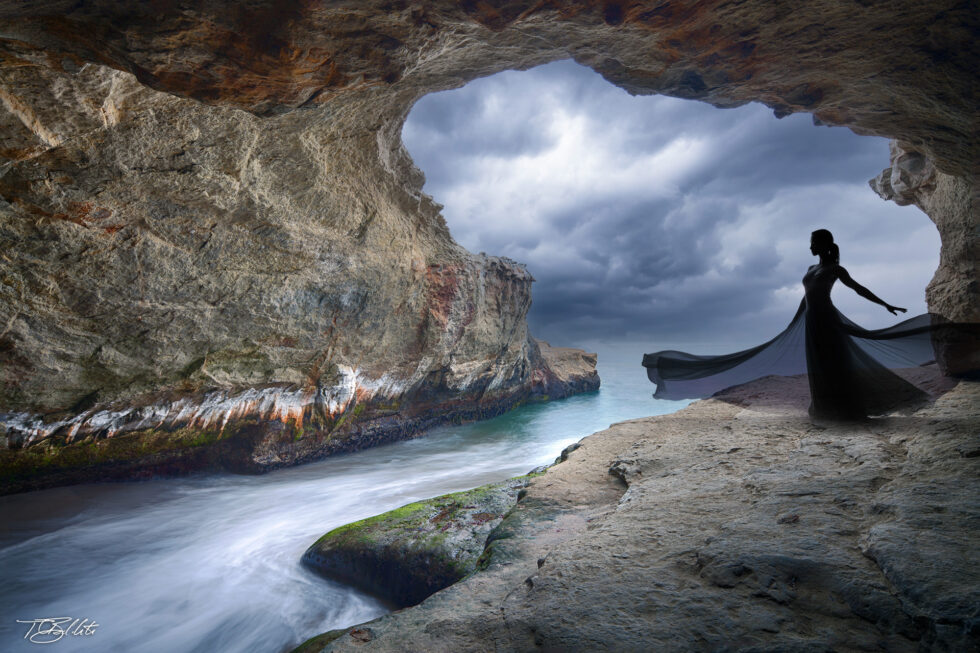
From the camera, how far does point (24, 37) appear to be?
10.9 feet

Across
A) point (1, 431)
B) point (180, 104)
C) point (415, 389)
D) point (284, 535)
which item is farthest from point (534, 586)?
point (415, 389)

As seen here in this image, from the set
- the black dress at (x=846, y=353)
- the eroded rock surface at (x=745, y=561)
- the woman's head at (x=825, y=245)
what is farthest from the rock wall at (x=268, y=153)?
the eroded rock surface at (x=745, y=561)

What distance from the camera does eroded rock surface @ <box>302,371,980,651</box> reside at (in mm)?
1515

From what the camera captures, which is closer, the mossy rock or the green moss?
the green moss

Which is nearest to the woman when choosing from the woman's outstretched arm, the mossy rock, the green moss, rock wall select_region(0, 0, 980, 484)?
the woman's outstretched arm

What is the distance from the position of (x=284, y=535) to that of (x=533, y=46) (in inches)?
314

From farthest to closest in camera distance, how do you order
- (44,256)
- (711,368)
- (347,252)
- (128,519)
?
(347,252)
(128,519)
(711,368)
(44,256)

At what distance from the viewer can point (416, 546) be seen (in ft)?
13.6

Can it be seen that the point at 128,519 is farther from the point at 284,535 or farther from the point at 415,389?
the point at 415,389

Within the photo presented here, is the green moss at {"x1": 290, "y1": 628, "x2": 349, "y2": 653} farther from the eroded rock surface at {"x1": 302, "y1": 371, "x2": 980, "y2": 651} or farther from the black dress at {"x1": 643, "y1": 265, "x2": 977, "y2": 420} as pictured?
the black dress at {"x1": 643, "y1": 265, "x2": 977, "y2": 420}

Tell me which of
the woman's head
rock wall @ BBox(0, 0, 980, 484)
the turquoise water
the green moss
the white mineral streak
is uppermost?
rock wall @ BBox(0, 0, 980, 484)

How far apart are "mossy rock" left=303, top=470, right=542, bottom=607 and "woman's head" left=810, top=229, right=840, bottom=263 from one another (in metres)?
3.99

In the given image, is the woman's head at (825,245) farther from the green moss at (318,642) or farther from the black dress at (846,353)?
the green moss at (318,642)

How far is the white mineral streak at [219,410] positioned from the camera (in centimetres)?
671
